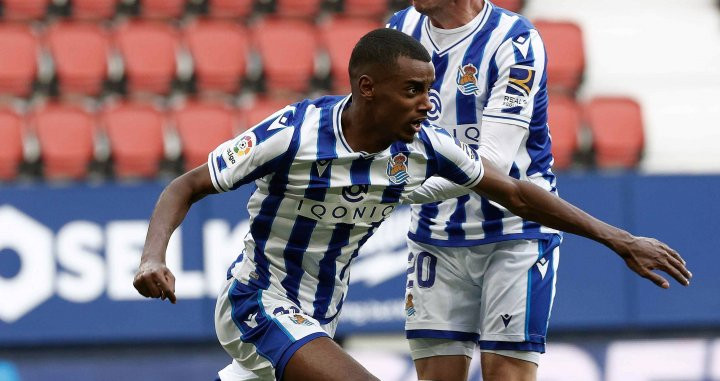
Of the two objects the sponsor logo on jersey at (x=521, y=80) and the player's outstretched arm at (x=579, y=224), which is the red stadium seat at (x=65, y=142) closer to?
the sponsor logo on jersey at (x=521, y=80)

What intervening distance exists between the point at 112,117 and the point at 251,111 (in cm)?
97

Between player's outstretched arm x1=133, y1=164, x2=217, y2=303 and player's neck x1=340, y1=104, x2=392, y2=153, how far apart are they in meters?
0.49

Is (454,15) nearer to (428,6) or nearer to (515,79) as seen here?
(428,6)

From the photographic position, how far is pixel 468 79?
4.95 m

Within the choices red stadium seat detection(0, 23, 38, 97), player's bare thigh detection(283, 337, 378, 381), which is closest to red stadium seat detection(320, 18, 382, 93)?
red stadium seat detection(0, 23, 38, 97)

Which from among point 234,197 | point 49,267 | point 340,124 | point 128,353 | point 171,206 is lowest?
point 128,353

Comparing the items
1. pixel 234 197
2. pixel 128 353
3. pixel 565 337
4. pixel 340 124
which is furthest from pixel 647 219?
pixel 340 124

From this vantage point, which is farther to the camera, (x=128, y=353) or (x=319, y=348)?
(x=128, y=353)

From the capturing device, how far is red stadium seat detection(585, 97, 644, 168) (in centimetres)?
961

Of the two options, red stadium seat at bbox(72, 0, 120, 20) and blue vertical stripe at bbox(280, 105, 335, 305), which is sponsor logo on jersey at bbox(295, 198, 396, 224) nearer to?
blue vertical stripe at bbox(280, 105, 335, 305)

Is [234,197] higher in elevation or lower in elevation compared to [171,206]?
lower

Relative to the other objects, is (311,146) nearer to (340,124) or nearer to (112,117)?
(340,124)

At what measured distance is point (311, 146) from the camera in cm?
435

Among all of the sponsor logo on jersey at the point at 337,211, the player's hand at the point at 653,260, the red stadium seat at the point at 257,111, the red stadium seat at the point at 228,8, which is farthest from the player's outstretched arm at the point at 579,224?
the red stadium seat at the point at 228,8
